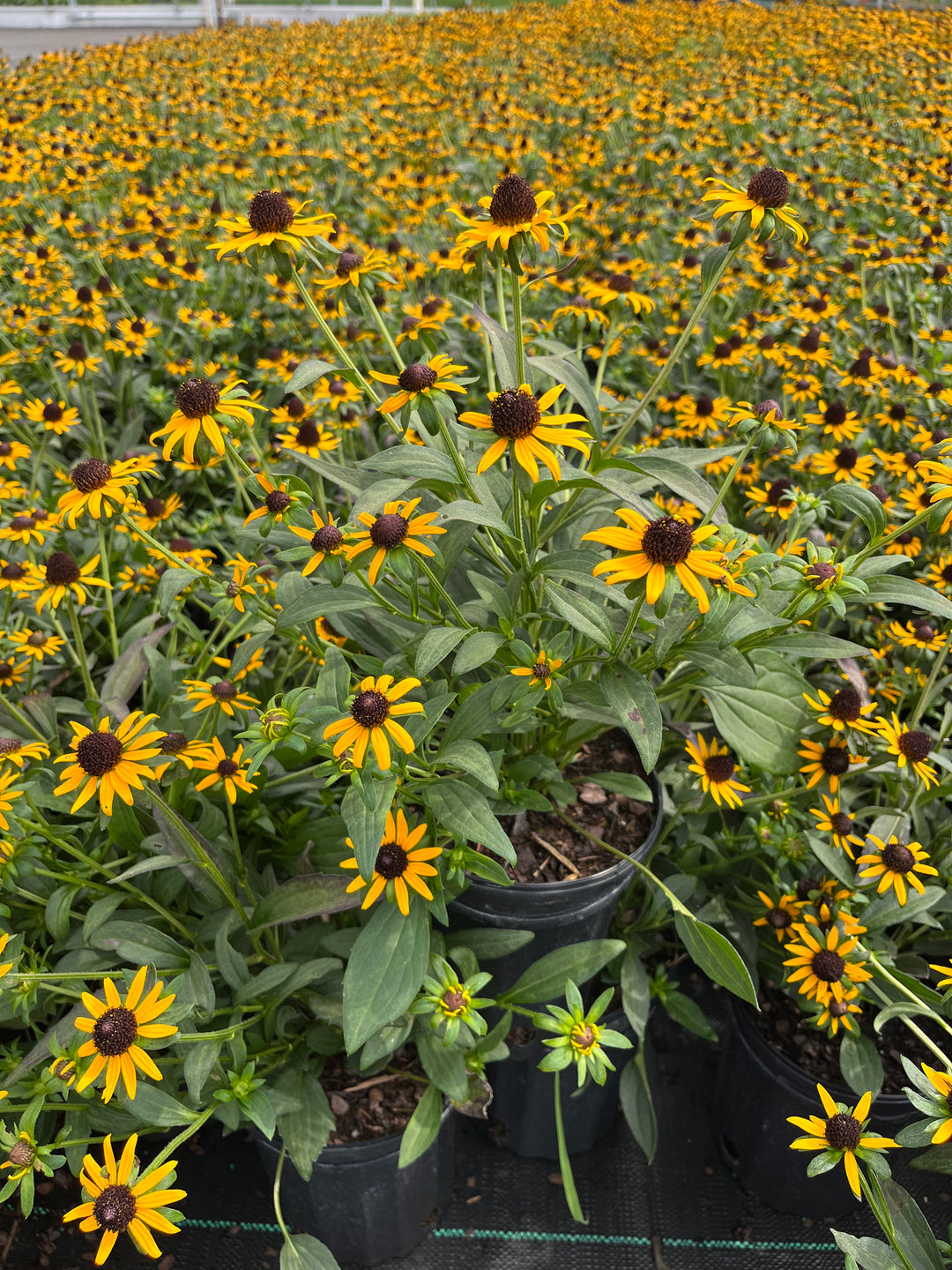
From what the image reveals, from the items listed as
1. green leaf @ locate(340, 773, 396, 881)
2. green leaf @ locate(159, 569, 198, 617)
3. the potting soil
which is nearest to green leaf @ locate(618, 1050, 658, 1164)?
the potting soil

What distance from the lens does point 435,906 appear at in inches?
51.3

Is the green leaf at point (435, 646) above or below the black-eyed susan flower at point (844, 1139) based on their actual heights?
above

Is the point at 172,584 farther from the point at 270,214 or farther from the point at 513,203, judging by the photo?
the point at 513,203

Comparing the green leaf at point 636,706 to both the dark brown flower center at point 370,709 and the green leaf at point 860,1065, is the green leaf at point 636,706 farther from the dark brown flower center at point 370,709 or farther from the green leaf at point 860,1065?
the green leaf at point 860,1065

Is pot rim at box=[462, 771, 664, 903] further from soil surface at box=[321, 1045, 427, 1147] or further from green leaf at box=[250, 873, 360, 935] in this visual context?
soil surface at box=[321, 1045, 427, 1147]

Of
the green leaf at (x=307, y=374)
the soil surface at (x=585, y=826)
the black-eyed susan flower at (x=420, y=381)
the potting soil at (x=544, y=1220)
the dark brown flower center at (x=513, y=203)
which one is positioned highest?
the dark brown flower center at (x=513, y=203)

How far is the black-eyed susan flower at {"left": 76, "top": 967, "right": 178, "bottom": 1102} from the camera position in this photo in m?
1.04

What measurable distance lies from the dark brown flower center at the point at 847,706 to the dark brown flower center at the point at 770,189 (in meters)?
0.81

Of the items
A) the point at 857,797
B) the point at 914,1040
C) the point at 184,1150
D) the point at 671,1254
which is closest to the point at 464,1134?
the point at 671,1254

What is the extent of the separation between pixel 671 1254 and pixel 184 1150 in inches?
42.7

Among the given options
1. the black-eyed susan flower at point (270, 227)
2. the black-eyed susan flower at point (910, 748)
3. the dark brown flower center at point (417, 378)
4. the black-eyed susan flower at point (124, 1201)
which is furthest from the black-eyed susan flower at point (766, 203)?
the black-eyed susan flower at point (124, 1201)

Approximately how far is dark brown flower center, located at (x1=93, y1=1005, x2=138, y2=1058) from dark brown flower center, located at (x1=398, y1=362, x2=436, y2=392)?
3.02 ft

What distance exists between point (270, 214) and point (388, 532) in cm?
55

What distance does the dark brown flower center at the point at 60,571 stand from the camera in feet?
5.28
